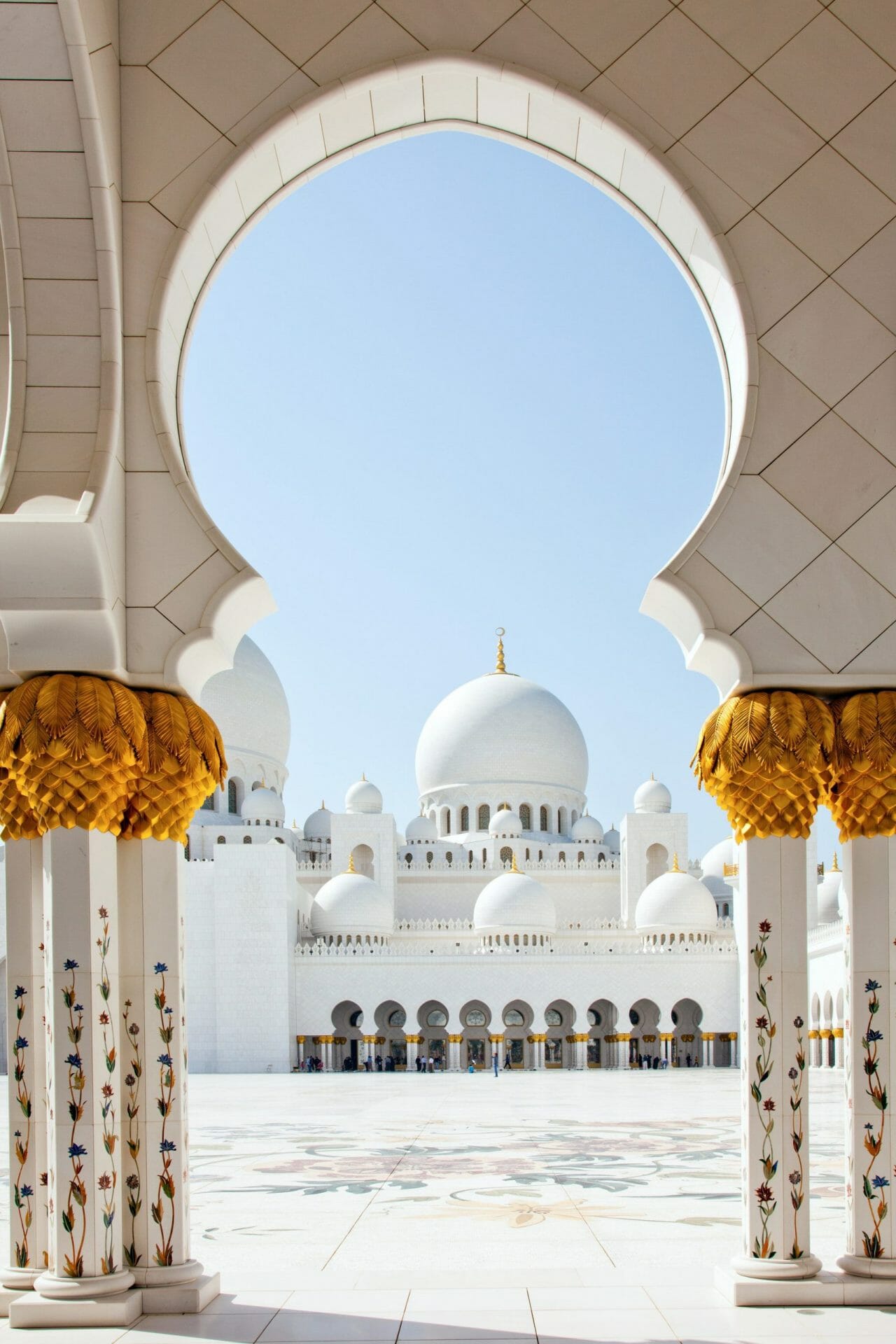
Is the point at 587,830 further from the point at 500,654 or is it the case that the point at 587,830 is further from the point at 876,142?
the point at 876,142

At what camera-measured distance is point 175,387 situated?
459 centimetres

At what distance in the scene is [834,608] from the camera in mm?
4391

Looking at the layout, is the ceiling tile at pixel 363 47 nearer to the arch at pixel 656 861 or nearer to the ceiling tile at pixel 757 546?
the ceiling tile at pixel 757 546

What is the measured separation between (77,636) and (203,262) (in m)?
1.34

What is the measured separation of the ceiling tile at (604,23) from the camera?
4516mm

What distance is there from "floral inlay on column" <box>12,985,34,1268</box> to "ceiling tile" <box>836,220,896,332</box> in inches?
134

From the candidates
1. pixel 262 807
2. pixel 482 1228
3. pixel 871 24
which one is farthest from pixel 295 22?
pixel 262 807

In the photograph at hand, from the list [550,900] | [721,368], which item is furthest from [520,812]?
[721,368]

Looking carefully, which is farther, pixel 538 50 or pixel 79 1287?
pixel 538 50

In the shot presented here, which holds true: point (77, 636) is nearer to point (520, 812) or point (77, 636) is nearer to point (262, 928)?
point (262, 928)

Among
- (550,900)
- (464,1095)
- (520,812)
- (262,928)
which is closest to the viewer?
(464,1095)

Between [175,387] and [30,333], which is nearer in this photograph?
[30,333]

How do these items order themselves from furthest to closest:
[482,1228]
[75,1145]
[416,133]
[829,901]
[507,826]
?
[507,826]
[829,901]
[482,1228]
[416,133]
[75,1145]

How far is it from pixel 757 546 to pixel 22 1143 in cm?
293
